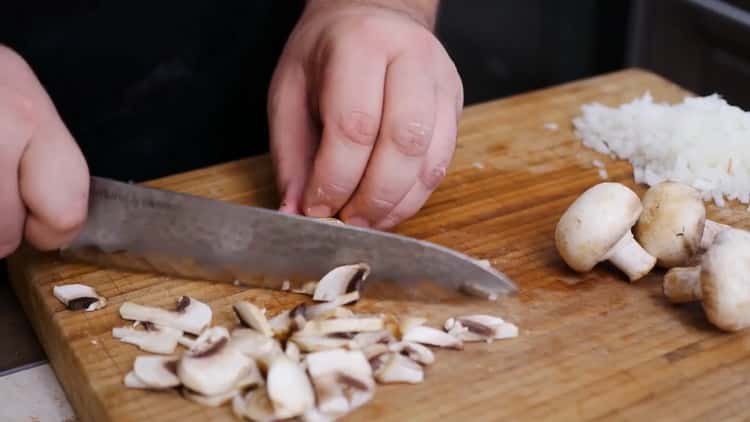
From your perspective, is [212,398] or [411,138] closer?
[212,398]

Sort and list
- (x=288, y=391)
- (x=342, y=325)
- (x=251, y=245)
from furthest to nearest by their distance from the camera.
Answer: (x=251, y=245) → (x=342, y=325) → (x=288, y=391)

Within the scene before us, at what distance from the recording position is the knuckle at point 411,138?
1.14 metres

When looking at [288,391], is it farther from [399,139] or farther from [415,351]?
[399,139]

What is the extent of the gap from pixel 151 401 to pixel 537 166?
0.74m

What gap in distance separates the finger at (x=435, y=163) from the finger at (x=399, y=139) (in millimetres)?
23

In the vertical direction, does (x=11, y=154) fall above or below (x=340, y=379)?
above

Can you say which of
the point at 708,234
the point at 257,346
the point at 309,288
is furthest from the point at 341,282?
the point at 708,234

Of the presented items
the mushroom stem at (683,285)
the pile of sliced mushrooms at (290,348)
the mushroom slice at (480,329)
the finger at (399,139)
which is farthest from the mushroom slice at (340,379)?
the mushroom stem at (683,285)

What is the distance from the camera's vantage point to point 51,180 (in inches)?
39.1

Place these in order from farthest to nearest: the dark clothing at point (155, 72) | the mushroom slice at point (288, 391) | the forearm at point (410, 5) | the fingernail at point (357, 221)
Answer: the dark clothing at point (155, 72) → the forearm at point (410, 5) → the fingernail at point (357, 221) → the mushroom slice at point (288, 391)

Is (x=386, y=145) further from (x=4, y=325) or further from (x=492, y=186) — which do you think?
(x=4, y=325)

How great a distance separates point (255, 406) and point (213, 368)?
0.06m

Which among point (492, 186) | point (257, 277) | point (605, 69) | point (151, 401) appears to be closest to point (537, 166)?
point (492, 186)

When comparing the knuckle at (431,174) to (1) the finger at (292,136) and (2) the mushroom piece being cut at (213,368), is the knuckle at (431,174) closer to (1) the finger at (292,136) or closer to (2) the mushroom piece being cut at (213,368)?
(1) the finger at (292,136)
